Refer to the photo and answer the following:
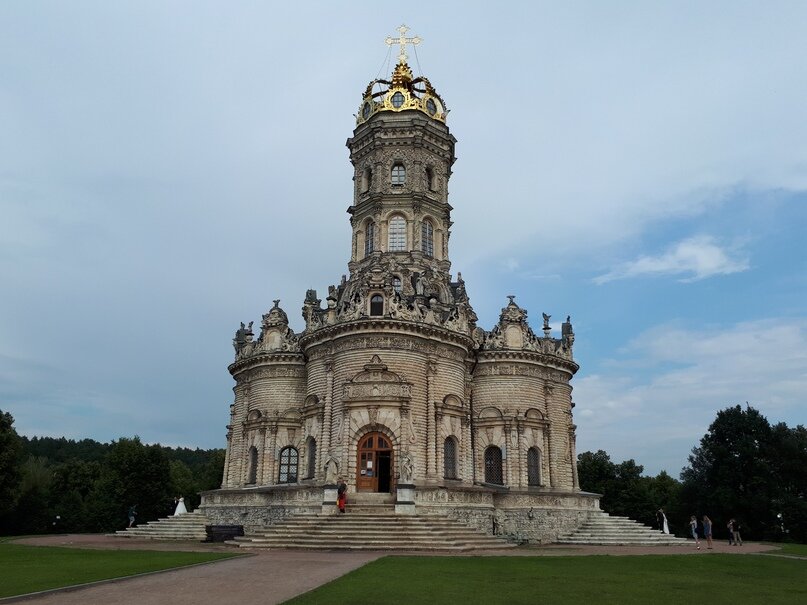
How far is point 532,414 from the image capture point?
42.1 m

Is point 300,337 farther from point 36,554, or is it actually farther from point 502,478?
point 36,554

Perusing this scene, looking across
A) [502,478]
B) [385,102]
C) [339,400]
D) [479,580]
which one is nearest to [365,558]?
[479,580]

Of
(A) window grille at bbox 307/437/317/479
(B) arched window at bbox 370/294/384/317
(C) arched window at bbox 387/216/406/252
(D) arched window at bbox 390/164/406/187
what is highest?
(D) arched window at bbox 390/164/406/187

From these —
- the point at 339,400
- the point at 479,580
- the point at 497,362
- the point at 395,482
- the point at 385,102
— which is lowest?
the point at 479,580

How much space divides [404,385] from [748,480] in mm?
30264

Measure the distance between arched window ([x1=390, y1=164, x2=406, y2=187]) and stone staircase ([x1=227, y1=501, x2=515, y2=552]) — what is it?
22716 mm

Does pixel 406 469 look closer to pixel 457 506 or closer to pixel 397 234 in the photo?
pixel 457 506

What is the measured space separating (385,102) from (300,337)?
17.2 meters

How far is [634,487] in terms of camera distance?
221ft

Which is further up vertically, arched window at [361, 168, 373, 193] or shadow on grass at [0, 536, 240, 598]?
arched window at [361, 168, 373, 193]

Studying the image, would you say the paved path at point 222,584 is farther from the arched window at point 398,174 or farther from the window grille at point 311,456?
the arched window at point 398,174

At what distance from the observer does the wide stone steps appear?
2696 cm

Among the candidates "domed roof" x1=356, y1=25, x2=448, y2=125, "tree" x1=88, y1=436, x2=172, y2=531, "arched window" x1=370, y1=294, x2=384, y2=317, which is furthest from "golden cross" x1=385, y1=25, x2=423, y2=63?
"tree" x1=88, y1=436, x2=172, y2=531

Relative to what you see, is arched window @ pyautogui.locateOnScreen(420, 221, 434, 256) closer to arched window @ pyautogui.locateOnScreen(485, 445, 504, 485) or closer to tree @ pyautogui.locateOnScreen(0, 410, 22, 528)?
arched window @ pyautogui.locateOnScreen(485, 445, 504, 485)
